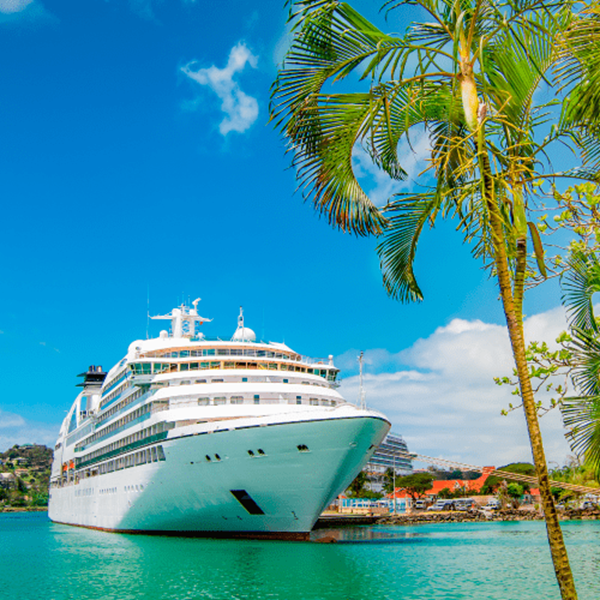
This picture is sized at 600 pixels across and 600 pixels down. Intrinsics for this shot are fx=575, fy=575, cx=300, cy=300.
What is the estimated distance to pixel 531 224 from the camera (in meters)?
5.32

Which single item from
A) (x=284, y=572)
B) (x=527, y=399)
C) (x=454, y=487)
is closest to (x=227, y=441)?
(x=284, y=572)

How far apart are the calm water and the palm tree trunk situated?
13619mm

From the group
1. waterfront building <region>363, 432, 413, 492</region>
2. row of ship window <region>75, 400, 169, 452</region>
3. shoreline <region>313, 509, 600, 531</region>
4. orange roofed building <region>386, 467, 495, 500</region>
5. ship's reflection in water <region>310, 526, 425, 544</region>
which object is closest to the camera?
row of ship window <region>75, 400, 169, 452</region>

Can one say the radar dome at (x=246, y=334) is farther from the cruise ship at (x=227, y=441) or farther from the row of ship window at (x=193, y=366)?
the row of ship window at (x=193, y=366)

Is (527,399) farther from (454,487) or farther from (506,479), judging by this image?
(454,487)

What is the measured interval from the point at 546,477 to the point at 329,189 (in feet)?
12.1

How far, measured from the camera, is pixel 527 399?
16.7ft

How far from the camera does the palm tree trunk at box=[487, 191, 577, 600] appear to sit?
4785 mm

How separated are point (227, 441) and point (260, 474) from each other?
6.69ft

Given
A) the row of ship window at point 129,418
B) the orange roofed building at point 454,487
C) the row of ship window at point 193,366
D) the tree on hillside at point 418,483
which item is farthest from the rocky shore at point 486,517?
the row of ship window at point 193,366

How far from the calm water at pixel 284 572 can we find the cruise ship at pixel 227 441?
67.4 inches

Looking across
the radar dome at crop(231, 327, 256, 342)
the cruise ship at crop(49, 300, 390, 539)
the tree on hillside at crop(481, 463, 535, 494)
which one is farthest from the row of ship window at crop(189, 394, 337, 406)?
the tree on hillside at crop(481, 463, 535, 494)

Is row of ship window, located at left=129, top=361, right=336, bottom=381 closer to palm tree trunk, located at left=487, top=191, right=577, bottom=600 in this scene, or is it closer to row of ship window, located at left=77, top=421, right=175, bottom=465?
row of ship window, located at left=77, top=421, right=175, bottom=465

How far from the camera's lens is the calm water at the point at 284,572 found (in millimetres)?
17781
